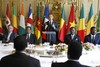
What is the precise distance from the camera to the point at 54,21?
31.8ft

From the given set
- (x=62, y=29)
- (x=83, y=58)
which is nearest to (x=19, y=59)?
(x=83, y=58)

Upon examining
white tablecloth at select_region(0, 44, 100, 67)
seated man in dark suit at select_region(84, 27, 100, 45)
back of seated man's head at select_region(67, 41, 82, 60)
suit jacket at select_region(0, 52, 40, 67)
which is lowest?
white tablecloth at select_region(0, 44, 100, 67)

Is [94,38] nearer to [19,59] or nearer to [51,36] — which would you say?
[51,36]

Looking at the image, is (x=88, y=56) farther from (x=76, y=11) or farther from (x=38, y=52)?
(x=76, y=11)

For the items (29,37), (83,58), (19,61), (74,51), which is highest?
(74,51)

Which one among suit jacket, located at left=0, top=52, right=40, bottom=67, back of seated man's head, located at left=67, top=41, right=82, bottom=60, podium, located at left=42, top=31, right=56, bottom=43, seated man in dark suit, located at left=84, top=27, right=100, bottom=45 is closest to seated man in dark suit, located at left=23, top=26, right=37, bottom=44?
podium, located at left=42, top=31, right=56, bottom=43

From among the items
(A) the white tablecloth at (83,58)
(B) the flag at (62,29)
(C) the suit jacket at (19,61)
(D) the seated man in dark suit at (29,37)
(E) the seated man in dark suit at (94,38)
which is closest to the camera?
(C) the suit jacket at (19,61)

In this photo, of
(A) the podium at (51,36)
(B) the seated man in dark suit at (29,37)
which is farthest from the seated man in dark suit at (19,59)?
(A) the podium at (51,36)

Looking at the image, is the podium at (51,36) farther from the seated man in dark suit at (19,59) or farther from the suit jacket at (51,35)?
the seated man in dark suit at (19,59)

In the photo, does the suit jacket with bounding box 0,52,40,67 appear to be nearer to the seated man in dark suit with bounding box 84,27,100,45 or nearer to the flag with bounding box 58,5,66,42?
the seated man in dark suit with bounding box 84,27,100,45

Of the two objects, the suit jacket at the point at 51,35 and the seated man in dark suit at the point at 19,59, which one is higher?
the seated man in dark suit at the point at 19,59

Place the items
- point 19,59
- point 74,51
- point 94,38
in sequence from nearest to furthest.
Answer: point 74,51 → point 19,59 → point 94,38

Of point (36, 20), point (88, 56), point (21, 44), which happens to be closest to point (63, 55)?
point (88, 56)

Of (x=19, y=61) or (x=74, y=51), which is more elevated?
(x=74, y=51)
